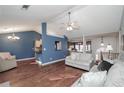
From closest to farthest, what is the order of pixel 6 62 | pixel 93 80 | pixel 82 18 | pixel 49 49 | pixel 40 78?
1. pixel 93 80
2. pixel 40 78
3. pixel 6 62
4. pixel 82 18
5. pixel 49 49

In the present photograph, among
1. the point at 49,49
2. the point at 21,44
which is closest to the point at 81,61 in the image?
the point at 49,49

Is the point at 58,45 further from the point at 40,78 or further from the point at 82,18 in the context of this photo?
the point at 40,78

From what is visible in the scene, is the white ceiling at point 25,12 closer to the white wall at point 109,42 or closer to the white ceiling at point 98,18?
the white ceiling at point 98,18

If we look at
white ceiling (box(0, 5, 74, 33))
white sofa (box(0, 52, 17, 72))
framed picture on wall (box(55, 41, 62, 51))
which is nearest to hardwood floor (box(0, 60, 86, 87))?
white sofa (box(0, 52, 17, 72))

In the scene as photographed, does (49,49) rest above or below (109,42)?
below

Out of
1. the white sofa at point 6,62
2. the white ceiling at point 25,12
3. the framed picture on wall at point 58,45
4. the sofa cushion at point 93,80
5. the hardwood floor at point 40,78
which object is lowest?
the hardwood floor at point 40,78

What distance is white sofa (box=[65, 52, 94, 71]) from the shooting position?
183 inches

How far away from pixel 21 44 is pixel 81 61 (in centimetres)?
474

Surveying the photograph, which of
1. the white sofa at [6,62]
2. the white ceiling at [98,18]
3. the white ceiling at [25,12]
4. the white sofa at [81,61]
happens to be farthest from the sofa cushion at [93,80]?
the white sofa at [6,62]

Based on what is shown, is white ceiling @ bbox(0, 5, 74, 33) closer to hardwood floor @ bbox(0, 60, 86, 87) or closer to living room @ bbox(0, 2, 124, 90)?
living room @ bbox(0, 2, 124, 90)

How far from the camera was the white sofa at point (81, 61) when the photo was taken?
4649 millimetres

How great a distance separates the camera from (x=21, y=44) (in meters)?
7.55

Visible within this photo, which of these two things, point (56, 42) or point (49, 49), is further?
point (56, 42)

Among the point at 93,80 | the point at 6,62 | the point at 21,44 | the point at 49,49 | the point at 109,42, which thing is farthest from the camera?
the point at 21,44
